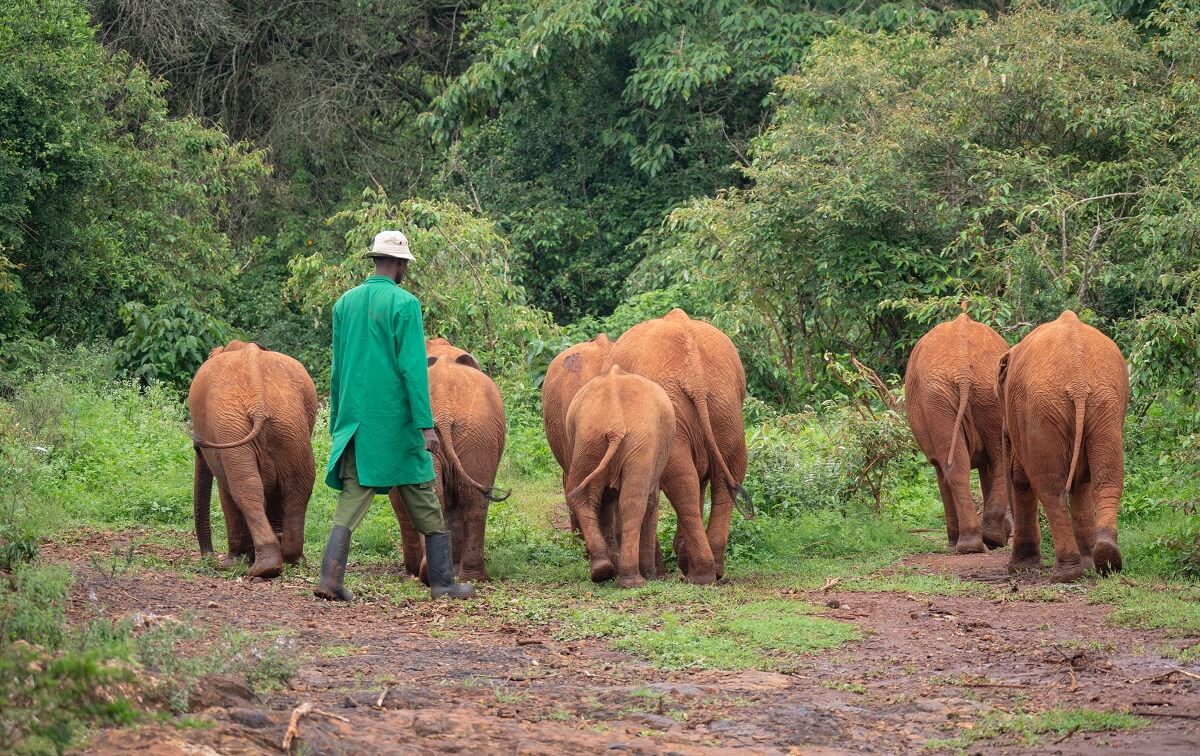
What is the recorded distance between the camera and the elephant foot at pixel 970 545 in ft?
35.6

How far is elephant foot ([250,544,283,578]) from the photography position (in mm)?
9086

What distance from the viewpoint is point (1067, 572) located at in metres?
9.03

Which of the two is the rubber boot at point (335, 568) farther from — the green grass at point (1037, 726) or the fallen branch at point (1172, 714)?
the fallen branch at point (1172, 714)

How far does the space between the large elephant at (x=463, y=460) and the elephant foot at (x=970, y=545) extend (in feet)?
11.4

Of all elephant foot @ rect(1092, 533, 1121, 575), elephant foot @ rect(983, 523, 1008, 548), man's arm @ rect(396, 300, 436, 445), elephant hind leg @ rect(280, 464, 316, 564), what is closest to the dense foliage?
elephant hind leg @ rect(280, 464, 316, 564)

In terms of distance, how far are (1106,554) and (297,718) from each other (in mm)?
5709

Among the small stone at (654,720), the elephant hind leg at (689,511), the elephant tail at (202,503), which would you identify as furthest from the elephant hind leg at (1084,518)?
the elephant tail at (202,503)

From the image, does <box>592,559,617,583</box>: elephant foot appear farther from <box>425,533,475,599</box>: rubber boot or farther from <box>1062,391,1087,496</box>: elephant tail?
<box>1062,391,1087,496</box>: elephant tail

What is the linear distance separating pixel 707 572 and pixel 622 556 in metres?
0.60

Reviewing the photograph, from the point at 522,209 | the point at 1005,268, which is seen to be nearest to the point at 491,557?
the point at 1005,268

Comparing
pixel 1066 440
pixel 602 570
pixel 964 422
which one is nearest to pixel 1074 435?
pixel 1066 440

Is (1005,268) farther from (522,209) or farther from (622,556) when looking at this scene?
(522,209)

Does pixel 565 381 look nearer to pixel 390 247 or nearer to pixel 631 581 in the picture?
pixel 631 581

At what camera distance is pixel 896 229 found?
1720 cm
